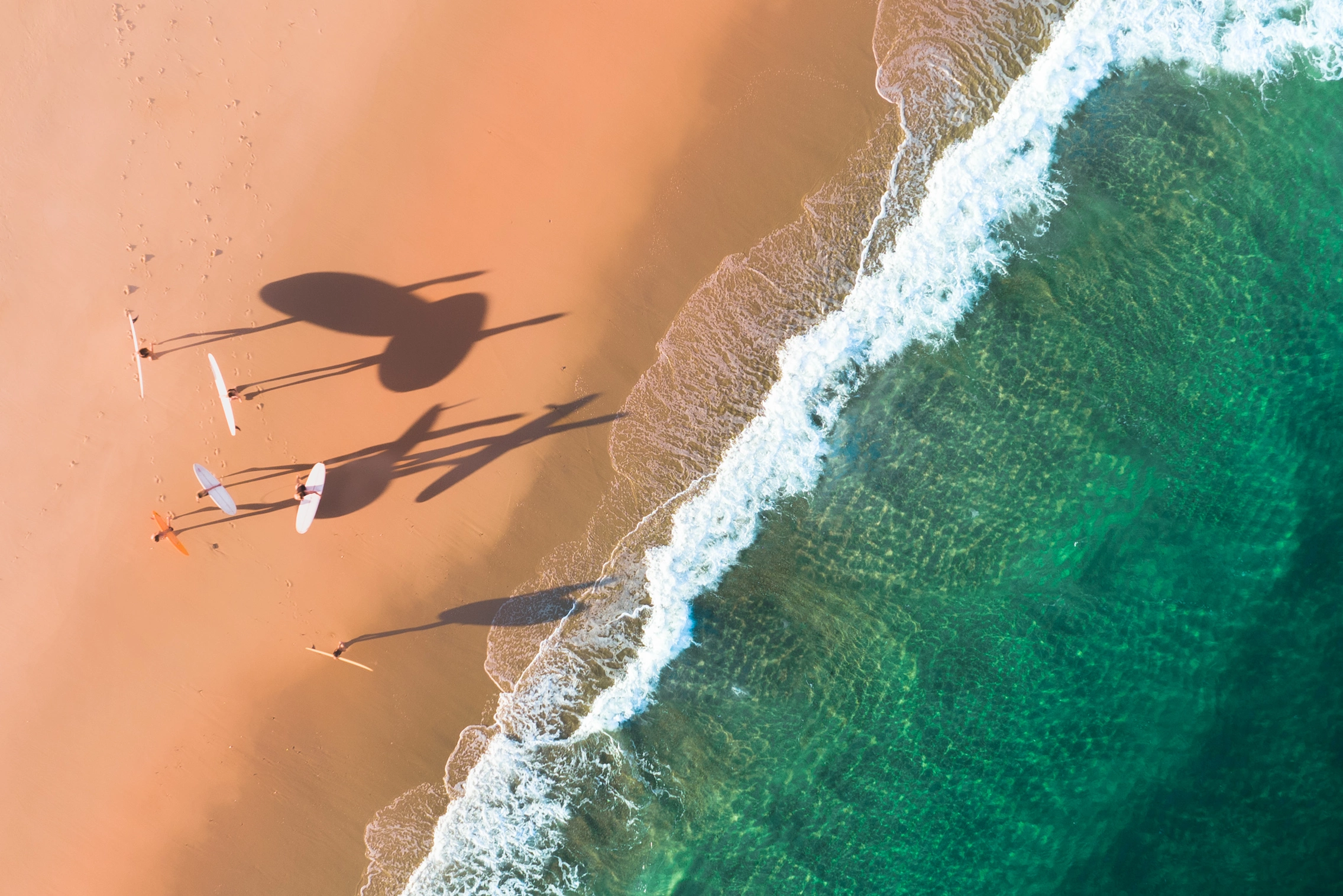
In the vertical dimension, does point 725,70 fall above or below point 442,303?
above

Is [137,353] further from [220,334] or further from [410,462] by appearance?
[410,462]

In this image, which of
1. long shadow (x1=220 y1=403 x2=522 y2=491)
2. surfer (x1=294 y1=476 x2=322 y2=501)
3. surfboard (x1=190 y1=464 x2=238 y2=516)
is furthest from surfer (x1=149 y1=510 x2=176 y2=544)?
surfer (x1=294 y1=476 x2=322 y2=501)

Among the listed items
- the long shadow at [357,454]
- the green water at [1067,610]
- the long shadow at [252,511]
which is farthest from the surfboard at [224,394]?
the green water at [1067,610]

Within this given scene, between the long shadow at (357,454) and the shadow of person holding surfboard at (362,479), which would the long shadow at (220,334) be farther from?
the shadow of person holding surfboard at (362,479)

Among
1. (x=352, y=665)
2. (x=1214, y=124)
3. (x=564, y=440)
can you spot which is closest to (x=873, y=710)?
(x=564, y=440)

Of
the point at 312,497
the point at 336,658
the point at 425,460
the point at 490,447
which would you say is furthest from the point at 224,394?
the point at 336,658

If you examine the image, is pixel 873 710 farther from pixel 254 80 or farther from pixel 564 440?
pixel 254 80

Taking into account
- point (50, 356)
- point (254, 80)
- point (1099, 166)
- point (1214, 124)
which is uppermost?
point (1214, 124)
